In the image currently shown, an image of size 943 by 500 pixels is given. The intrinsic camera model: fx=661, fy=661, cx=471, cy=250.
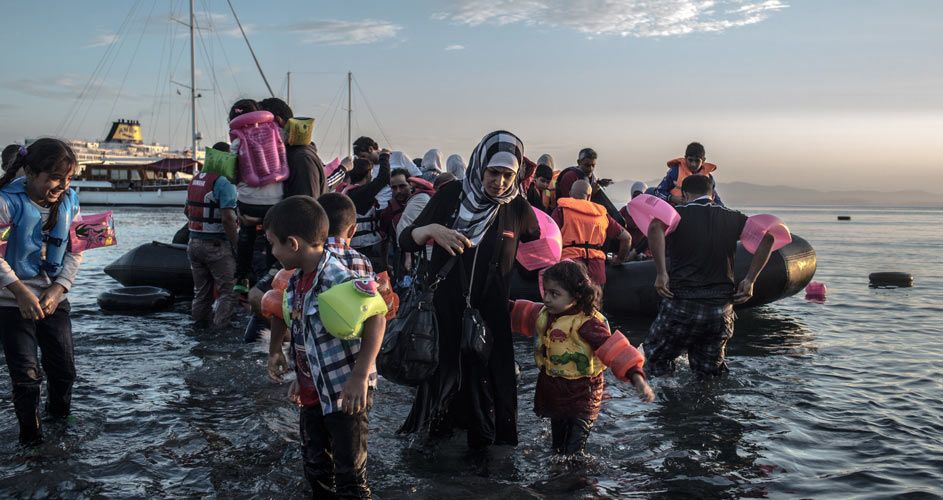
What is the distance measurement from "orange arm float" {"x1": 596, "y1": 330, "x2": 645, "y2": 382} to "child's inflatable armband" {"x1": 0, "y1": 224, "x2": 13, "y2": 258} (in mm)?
3332

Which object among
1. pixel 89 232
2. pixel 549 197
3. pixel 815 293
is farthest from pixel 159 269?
pixel 815 293

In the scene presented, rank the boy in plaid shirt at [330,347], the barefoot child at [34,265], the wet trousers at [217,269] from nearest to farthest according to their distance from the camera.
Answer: the boy in plaid shirt at [330,347] < the barefoot child at [34,265] < the wet trousers at [217,269]

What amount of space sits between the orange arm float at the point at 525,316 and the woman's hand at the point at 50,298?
2.69 meters

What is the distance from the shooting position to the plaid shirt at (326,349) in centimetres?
276

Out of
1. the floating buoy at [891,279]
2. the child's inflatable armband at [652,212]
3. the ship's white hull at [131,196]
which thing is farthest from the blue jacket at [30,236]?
the ship's white hull at [131,196]

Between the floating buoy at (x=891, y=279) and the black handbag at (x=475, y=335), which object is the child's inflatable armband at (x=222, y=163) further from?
the floating buoy at (x=891, y=279)

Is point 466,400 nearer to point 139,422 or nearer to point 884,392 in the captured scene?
point 139,422

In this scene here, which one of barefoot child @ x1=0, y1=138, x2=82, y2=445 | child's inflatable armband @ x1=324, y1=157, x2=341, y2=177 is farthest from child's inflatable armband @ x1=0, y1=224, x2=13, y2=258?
child's inflatable armband @ x1=324, y1=157, x2=341, y2=177

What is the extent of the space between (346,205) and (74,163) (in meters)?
1.89

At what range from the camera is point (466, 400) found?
12.9 feet

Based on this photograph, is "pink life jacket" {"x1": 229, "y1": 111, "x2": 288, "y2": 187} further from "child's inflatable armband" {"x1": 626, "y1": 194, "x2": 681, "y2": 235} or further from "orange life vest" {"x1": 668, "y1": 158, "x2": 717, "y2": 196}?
"orange life vest" {"x1": 668, "y1": 158, "x2": 717, "y2": 196}

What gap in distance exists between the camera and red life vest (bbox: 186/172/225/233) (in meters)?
7.32

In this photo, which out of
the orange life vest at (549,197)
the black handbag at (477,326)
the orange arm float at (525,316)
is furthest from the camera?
the orange life vest at (549,197)

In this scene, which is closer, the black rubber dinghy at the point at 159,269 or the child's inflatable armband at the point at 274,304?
the child's inflatable armband at the point at 274,304
